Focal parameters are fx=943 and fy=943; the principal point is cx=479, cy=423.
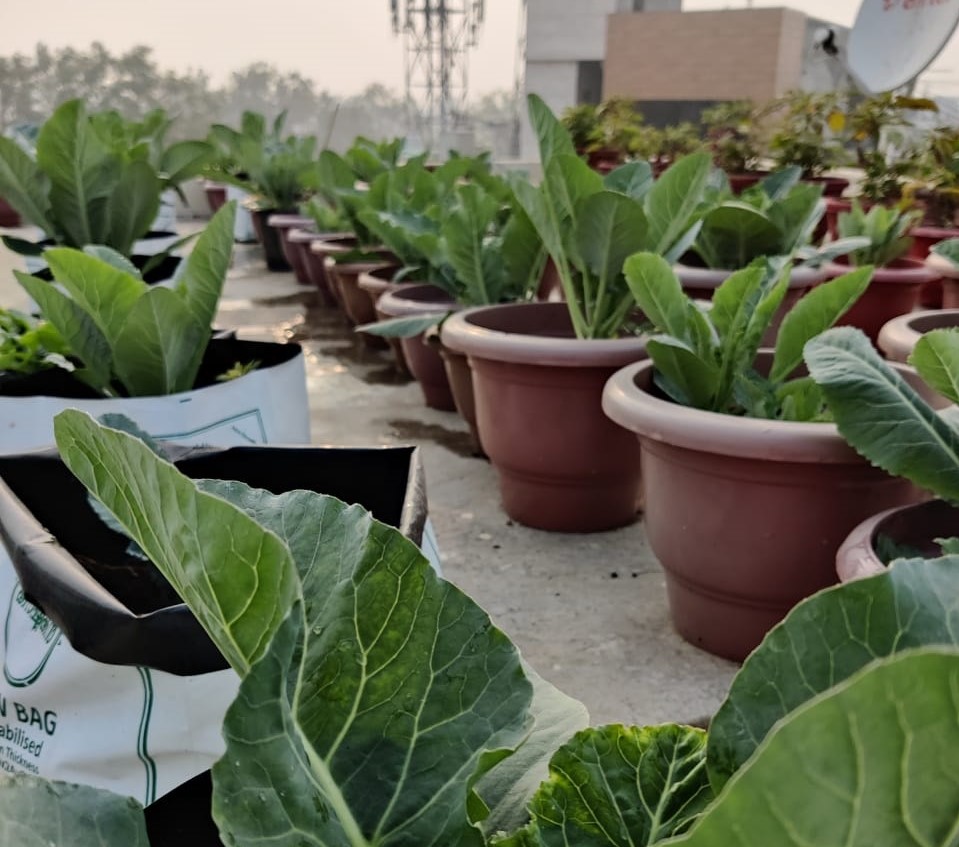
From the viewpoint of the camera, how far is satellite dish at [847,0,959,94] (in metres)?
4.27

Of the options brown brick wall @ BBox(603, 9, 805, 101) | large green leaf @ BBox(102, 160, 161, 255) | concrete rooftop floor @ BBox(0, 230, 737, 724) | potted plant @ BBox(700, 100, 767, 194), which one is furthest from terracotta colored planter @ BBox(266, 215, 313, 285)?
brown brick wall @ BBox(603, 9, 805, 101)

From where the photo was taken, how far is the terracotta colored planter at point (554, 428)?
5.84ft

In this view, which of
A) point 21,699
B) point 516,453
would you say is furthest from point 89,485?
point 516,453

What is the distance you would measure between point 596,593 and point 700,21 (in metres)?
15.6

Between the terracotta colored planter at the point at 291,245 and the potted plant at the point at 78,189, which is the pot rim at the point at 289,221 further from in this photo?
the potted plant at the point at 78,189

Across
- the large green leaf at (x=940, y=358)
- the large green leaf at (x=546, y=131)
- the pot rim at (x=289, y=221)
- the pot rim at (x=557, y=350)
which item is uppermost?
the large green leaf at (x=546, y=131)

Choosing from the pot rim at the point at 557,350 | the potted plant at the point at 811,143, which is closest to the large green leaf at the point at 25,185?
the pot rim at the point at 557,350

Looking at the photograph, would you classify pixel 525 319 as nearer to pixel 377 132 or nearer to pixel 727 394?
pixel 727 394

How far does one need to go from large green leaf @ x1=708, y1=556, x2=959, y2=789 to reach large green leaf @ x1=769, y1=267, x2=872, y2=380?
107 cm

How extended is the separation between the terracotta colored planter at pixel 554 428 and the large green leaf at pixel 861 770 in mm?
1512

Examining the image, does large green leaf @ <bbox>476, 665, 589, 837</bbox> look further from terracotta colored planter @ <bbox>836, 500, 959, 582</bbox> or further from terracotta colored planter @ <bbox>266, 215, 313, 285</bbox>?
terracotta colored planter @ <bbox>266, 215, 313, 285</bbox>

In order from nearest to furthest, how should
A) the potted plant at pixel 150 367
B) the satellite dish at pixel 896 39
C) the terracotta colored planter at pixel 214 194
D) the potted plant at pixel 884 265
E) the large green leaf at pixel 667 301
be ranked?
1. the potted plant at pixel 150 367
2. the large green leaf at pixel 667 301
3. the potted plant at pixel 884 265
4. the satellite dish at pixel 896 39
5. the terracotta colored planter at pixel 214 194

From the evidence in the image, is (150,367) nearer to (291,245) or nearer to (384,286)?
(384,286)

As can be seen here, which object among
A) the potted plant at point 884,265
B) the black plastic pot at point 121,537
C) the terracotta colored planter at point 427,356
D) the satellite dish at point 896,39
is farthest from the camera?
the satellite dish at point 896,39
